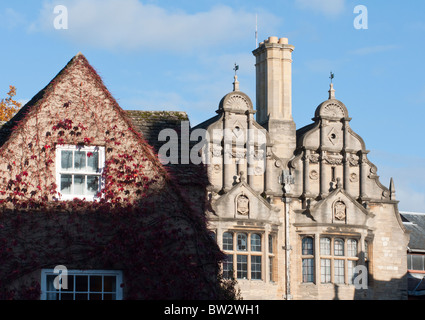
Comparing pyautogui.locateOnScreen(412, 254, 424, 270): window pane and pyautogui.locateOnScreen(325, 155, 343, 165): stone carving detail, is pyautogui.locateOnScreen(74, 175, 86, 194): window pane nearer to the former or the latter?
pyautogui.locateOnScreen(325, 155, 343, 165): stone carving detail

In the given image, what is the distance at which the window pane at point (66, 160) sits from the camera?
15.7 m

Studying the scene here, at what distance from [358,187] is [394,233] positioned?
2578 mm

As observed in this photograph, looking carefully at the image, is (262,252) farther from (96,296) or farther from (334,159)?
(96,296)

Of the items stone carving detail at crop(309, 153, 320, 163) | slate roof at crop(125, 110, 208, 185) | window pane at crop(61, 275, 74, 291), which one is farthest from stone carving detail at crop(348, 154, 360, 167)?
window pane at crop(61, 275, 74, 291)

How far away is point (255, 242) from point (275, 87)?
26.5 feet

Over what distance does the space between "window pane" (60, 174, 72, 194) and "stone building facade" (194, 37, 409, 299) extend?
57.6 ft

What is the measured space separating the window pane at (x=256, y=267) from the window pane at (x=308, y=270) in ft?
7.48

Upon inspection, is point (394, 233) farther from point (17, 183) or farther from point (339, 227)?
point (17, 183)

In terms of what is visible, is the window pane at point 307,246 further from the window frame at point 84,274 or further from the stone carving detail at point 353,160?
the window frame at point 84,274


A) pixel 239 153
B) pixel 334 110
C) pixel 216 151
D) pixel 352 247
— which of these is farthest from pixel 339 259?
pixel 216 151

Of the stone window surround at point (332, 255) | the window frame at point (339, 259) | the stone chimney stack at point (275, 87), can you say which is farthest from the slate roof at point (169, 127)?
the stone chimney stack at point (275, 87)

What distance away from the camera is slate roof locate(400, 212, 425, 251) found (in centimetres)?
4062
